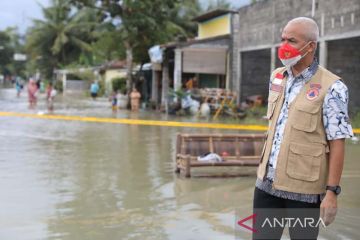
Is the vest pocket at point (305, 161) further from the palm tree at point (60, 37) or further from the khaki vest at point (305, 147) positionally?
the palm tree at point (60, 37)

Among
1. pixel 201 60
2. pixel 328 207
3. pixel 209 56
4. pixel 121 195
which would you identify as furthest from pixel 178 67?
pixel 328 207

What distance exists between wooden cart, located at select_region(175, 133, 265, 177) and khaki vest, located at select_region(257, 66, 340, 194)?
17.9 feet

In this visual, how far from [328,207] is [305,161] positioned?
276 mm

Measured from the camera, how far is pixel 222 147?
348 inches

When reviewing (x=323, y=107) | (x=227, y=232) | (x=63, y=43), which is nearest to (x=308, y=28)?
(x=323, y=107)

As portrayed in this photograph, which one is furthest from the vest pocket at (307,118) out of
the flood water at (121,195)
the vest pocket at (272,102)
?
the flood water at (121,195)

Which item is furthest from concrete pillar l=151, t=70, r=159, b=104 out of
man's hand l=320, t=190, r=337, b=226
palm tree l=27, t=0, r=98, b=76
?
palm tree l=27, t=0, r=98, b=76

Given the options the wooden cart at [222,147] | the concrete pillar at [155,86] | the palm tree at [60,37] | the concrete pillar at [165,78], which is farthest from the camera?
the palm tree at [60,37]

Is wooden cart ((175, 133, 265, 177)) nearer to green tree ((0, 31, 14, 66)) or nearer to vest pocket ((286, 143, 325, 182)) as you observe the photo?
vest pocket ((286, 143, 325, 182))

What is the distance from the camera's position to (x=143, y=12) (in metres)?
26.4

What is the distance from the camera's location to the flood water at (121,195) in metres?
5.49

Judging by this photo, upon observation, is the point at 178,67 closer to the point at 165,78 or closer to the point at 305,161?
the point at 165,78

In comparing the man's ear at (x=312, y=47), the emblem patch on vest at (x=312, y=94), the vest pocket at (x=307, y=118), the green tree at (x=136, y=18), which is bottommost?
the vest pocket at (x=307, y=118)

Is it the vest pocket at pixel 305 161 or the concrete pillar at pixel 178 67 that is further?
the concrete pillar at pixel 178 67
